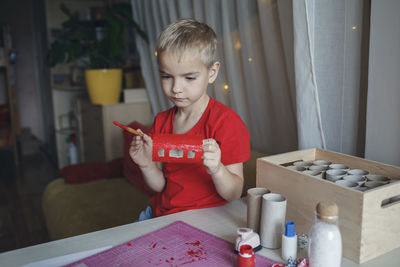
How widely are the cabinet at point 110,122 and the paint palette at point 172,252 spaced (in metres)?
1.82

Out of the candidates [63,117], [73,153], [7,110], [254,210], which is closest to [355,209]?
[254,210]

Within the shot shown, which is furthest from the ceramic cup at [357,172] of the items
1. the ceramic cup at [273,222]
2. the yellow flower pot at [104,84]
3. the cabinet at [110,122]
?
the yellow flower pot at [104,84]

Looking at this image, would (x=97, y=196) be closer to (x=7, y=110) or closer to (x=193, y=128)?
(x=193, y=128)

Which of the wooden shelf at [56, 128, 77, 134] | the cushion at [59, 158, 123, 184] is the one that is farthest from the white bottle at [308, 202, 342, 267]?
the wooden shelf at [56, 128, 77, 134]

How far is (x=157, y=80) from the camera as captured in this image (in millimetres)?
2412

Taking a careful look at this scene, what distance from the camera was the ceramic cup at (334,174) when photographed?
0.86 metres

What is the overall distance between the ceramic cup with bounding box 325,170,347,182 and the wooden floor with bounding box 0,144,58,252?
202cm

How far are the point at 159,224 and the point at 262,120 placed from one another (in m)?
0.78

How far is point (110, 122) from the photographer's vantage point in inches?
101

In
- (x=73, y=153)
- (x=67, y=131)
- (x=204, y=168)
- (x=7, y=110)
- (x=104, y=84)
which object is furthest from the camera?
(x=7, y=110)

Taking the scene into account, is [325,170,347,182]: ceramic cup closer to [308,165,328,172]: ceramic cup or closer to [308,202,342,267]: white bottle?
[308,165,328,172]: ceramic cup

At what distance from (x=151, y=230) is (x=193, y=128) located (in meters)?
0.35

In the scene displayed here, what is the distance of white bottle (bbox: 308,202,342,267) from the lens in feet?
2.10

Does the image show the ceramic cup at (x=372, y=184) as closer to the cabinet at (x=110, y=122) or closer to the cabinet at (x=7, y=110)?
the cabinet at (x=110, y=122)
